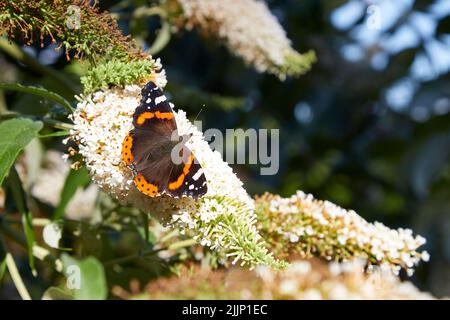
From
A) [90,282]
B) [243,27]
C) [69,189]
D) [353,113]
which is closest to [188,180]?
[90,282]

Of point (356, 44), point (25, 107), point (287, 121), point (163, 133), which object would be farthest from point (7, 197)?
point (356, 44)

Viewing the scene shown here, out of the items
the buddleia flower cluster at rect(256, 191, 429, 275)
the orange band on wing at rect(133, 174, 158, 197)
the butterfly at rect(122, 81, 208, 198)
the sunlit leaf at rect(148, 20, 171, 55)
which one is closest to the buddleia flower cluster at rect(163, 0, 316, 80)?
the sunlit leaf at rect(148, 20, 171, 55)

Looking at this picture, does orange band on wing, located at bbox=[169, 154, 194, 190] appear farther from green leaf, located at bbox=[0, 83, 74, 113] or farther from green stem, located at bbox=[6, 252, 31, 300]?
green stem, located at bbox=[6, 252, 31, 300]

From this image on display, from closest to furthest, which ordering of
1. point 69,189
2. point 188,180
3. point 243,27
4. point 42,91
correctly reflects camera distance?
1. point 188,180
2. point 42,91
3. point 69,189
4. point 243,27

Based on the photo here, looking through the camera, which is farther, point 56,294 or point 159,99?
point 56,294

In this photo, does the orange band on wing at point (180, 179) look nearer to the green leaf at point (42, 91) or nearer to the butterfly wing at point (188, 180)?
the butterfly wing at point (188, 180)

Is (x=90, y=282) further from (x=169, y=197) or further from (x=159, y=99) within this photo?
(x=159, y=99)

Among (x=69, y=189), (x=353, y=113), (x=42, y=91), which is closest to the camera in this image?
(x=42, y=91)

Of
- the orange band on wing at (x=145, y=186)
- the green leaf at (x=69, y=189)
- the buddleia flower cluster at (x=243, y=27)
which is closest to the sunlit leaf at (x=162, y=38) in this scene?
the buddleia flower cluster at (x=243, y=27)
